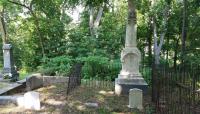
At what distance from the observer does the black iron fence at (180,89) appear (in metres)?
5.27

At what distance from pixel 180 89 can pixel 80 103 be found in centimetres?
364

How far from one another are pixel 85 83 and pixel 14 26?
19.1 meters

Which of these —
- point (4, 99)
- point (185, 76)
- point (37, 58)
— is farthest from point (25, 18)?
point (185, 76)

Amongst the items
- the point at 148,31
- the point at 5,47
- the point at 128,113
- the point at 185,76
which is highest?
the point at 148,31

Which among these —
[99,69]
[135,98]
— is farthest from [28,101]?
[99,69]

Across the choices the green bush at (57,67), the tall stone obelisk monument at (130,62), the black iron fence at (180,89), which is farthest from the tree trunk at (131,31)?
the green bush at (57,67)

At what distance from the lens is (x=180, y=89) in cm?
591

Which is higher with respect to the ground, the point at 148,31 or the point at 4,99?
the point at 148,31

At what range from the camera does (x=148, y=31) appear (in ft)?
87.7

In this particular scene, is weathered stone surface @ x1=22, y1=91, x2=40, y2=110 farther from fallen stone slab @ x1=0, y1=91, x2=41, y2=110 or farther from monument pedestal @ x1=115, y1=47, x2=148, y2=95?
monument pedestal @ x1=115, y1=47, x2=148, y2=95

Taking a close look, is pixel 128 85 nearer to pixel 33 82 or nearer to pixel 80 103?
pixel 80 103

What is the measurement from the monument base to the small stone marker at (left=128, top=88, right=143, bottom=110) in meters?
1.70

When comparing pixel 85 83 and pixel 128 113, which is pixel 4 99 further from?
pixel 85 83

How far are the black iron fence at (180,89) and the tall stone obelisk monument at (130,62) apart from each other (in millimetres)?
1992
